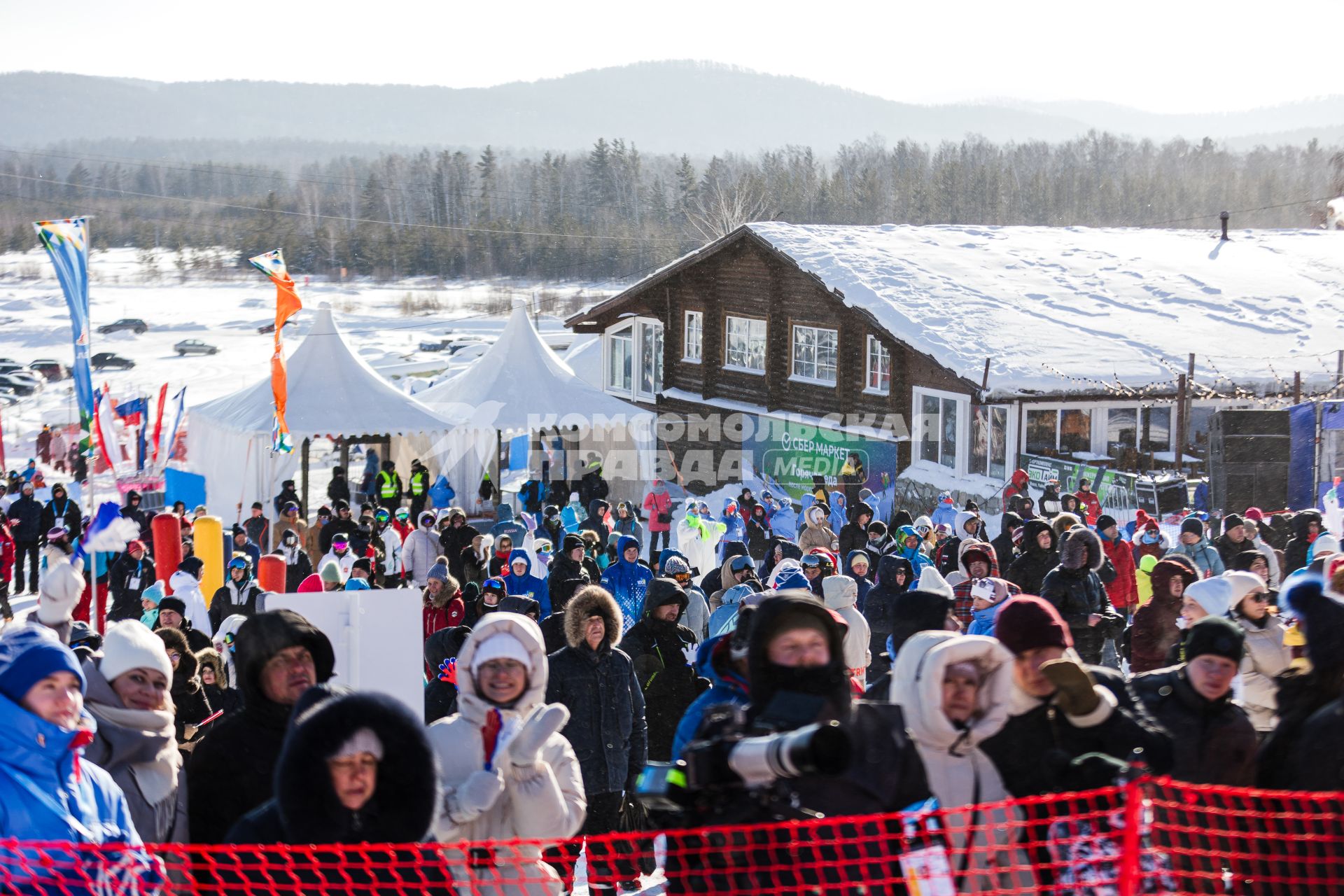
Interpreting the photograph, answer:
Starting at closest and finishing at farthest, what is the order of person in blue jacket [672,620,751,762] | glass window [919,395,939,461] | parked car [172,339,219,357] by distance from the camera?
person in blue jacket [672,620,751,762] → glass window [919,395,939,461] → parked car [172,339,219,357]

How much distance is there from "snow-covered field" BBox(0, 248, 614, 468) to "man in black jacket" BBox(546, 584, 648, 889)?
2541 centimetres

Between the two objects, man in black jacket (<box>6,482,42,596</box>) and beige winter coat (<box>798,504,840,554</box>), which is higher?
beige winter coat (<box>798,504,840,554</box>)

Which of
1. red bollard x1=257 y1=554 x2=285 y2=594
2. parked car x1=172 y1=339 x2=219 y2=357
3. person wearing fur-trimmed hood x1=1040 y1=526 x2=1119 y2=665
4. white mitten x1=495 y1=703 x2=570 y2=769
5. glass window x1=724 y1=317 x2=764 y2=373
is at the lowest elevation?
red bollard x1=257 y1=554 x2=285 y2=594

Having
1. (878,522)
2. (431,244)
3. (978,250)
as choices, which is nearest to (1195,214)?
(431,244)

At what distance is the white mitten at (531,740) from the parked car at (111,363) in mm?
48790

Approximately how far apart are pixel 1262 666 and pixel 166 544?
29.4 ft

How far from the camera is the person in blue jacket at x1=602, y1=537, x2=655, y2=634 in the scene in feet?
28.4

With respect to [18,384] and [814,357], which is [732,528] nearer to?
[814,357]

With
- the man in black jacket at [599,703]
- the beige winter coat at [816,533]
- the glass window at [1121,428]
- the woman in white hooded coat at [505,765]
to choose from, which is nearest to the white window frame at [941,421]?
the glass window at [1121,428]

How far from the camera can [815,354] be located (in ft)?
72.8

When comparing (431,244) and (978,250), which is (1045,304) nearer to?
(978,250)

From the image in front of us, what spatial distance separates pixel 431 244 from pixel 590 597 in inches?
3551

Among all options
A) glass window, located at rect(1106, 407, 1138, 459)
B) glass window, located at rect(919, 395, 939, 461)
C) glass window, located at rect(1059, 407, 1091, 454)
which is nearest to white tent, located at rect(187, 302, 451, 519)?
glass window, located at rect(919, 395, 939, 461)

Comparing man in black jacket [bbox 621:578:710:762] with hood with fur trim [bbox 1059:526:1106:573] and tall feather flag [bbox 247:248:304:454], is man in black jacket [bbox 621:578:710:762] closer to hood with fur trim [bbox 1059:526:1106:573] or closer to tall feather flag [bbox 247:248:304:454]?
hood with fur trim [bbox 1059:526:1106:573]
